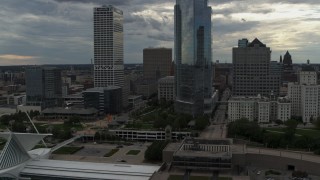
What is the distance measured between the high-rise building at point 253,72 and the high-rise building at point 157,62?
44.9 metres

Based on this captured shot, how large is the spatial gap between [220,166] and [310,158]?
1339cm

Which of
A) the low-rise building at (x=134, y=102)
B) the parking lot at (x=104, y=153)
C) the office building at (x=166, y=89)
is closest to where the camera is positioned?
the parking lot at (x=104, y=153)

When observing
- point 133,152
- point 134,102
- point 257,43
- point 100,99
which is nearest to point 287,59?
point 257,43

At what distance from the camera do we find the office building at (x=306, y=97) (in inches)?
3510

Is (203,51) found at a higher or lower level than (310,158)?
higher

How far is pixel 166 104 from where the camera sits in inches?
4557

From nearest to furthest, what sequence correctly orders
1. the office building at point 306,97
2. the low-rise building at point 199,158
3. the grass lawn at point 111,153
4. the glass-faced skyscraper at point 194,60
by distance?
1. the low-rise building at point 199,158
2. the grass lawn at point 111,153
3. the office building at point 306,97
4. the glass-faced skyscraper at point 194,60

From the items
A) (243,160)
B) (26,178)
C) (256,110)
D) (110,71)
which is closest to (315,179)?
(243,160)

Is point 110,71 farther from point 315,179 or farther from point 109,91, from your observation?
point 315,179

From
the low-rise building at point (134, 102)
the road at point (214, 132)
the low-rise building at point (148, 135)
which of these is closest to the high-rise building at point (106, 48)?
the low-rise building at point (134, 102)

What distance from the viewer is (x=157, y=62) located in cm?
16188

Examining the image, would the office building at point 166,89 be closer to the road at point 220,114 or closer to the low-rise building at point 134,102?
the low-rise building at point 134,102

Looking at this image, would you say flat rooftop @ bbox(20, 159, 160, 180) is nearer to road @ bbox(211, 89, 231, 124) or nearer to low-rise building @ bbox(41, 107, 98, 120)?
low-rise building @ bbox(41, 107, 98, 120)

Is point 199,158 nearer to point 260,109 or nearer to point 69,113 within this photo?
point 260,109
